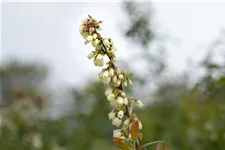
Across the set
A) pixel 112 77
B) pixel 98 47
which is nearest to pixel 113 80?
pixel 112 77

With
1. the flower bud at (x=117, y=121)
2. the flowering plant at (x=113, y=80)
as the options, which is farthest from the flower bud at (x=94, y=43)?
the flower bud at (x=117, y=121)

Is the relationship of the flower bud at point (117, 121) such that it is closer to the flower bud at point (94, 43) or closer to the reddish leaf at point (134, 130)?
the reddish leaf at point (134, 130)

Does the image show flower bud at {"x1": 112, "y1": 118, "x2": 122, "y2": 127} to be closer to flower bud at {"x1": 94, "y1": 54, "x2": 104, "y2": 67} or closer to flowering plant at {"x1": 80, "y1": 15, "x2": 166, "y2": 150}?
Result: flowering plant at {"x1": 80, "y1": 15, "x2": 166, "y2": 150}

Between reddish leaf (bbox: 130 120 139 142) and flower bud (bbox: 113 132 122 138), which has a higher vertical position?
flower bud (bbox: 113 132 122 138)

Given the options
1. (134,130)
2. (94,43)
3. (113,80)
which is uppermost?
(94,43)

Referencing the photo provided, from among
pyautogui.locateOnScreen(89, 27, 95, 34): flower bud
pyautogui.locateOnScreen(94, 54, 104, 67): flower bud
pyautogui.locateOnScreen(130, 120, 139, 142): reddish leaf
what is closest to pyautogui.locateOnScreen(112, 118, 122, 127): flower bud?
pyautogui.locateOnScreen(130, 120, 139, 142): reddish leaf

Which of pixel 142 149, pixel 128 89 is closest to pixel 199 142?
pixel 128 89

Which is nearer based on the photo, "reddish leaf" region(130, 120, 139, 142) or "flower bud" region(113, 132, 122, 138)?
"reddish leaf" region(130, 120, 139, 142)

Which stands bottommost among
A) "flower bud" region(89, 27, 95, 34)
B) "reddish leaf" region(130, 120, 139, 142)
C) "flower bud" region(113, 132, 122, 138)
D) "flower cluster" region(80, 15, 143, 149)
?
"reddish leaf" region(130, 120, 139, 142)

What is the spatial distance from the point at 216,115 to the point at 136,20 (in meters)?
1.64

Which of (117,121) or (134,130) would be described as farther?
(117,121)

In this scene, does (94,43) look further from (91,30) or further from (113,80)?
(113,80)

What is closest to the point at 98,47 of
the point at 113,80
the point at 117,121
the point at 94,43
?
the point at 94,43

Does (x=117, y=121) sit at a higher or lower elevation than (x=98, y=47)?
lower
